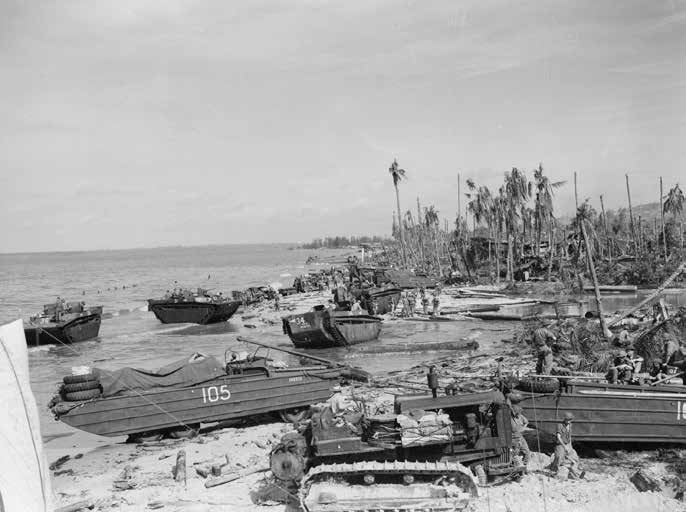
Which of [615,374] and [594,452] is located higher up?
[615,374]

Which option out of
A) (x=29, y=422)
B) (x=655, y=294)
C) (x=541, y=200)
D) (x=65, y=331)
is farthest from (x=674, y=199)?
(x=29, y=422)

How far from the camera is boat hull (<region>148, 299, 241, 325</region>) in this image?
42.2 metres

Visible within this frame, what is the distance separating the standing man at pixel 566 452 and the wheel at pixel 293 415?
21.6 feet

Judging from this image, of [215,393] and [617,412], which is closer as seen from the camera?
[617,412]

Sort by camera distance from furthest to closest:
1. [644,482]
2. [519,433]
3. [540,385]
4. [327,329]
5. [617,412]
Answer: [327,329], [540,385], [617,412], [519,433], [644,482]

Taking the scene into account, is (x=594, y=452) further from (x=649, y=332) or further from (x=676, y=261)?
(x=676, y=261)

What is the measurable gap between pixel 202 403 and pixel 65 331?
24.5 meters

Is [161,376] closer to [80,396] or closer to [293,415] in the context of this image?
[80,396]

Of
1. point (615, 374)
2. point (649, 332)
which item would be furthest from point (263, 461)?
point (649, 332)

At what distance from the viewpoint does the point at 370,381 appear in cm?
1966

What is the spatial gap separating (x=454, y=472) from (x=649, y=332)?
12.2 meters

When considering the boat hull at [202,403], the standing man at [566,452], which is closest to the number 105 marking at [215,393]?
the boat hull at [202,403]

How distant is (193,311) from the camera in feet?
140

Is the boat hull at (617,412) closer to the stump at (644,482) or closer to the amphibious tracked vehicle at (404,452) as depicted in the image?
the stump at (644,482)
